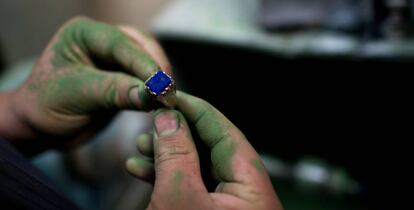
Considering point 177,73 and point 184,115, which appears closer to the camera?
point 184,115

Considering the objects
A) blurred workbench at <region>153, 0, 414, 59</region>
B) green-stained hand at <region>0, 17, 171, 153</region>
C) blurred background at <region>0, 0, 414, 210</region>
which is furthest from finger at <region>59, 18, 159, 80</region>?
blurred workbench at <region>153, 0, 414, 59</region>

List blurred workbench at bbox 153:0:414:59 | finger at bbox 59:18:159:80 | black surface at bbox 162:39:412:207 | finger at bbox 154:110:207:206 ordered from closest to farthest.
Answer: finger at bbox 154:110:207:206 < finger at bbox 59:18:159:80 < blurred workbench at bbox 153:0:414:59 < black surface at bbox 162:39:412:207

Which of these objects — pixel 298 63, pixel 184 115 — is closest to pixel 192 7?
pixel 298 63

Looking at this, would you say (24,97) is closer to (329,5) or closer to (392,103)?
(329,5)

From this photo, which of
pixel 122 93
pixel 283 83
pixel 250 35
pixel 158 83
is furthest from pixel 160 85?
pixel 283 83

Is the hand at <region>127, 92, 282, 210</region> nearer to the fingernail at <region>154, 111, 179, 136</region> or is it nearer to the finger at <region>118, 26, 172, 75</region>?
the fingernail at <region>154, 111, 179, 136</region>

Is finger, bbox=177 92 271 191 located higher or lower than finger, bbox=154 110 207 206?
higher

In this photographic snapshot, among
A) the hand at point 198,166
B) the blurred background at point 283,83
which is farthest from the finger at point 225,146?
the blurred background at point 283,83
